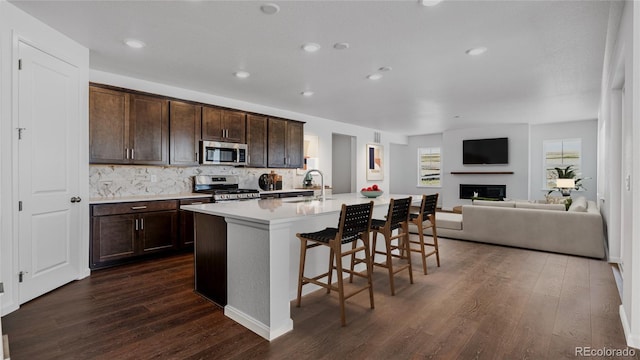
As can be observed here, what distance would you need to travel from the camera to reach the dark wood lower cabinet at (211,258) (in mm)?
2701

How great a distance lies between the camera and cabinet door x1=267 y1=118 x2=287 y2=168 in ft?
19.4

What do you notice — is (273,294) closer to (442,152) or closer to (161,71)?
(161,71)

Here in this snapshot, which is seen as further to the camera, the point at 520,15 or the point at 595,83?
the point at 595,83

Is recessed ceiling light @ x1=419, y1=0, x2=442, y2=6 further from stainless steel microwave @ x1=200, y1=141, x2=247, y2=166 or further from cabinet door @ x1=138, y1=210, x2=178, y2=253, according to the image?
cabinet door @ x1=138, y1=210, x2=178, y2=253

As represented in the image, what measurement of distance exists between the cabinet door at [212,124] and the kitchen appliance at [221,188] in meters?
0.67

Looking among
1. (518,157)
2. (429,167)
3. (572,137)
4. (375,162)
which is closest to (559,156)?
(572,137)

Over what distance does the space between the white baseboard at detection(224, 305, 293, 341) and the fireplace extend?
8.13m

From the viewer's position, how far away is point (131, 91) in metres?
4.13

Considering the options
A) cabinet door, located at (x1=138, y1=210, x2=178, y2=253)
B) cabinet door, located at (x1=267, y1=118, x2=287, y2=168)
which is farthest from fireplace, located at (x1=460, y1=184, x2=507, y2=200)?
cabinet door, located at (x1=138, y1=210, x2=178, y2=253)

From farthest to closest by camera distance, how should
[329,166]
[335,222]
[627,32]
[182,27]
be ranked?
[329,166] < [335,222] < [182,27] < [627,32]

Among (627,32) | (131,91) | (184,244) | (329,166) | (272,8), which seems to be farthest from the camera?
(329,166)

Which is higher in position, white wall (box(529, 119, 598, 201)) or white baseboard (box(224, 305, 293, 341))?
white wall (box(529, 119, 598, 201))

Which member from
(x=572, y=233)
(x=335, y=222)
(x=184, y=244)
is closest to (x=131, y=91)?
(x=184, y=244)

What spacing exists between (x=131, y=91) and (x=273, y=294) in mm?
3395
